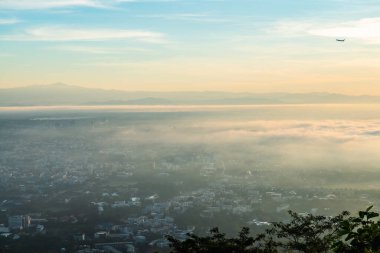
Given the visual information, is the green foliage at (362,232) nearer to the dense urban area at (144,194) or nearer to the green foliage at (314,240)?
the green foliage at (314,240)

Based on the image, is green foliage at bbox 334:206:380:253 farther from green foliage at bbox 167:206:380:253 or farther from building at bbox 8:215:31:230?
building at bbox 8:215:31:230

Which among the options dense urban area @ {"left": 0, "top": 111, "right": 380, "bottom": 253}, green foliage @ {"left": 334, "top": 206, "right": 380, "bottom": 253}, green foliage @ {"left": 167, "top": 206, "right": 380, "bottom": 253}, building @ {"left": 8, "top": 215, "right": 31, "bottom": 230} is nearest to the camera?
green foliage @ {"left": 334, "top": 206, "right": 380, "bottom": 253}

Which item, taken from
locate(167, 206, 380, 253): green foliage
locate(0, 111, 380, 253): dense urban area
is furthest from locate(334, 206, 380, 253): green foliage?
locate(0, 111, 380, 253): dense urban area

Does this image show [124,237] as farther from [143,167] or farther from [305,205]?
[143,167]

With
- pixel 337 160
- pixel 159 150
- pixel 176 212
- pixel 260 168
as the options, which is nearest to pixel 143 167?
pixel 260 168

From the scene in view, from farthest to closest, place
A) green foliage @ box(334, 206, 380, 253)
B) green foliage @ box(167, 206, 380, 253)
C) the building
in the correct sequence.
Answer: the building < green foliage @ box(167, 206, 380, 253) < green foliage @ box(334, 206, 380, 253)

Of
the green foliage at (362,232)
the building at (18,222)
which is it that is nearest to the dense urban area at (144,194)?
the building at (18,222)

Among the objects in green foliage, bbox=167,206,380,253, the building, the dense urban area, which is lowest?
the dense urban area

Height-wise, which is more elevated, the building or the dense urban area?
the building

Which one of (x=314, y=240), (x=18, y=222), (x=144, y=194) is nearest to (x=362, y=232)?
(x=314, y=240)

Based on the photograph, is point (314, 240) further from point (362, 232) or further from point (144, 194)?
point (144, 194)
